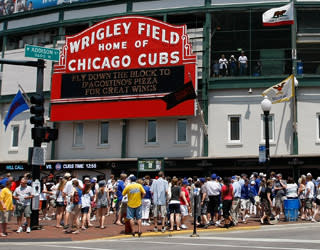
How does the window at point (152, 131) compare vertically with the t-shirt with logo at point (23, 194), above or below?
above

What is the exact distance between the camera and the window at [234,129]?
2848cm

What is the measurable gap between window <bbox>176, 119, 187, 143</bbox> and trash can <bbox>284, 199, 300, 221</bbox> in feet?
37.5

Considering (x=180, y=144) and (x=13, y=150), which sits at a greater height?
(x=180, y=144)

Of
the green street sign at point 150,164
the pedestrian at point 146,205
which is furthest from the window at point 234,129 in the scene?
the pedestrian at point 146,205

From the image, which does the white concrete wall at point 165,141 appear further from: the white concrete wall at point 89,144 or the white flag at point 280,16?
the white flag at point 280,16

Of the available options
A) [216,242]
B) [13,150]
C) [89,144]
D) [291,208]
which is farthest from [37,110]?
[13,150]

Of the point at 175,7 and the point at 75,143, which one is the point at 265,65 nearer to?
the point at 175,7

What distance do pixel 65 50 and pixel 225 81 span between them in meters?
10.4

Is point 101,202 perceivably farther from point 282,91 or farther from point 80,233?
point 282,91

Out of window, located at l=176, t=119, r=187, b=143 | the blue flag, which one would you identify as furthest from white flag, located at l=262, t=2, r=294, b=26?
the blue flag

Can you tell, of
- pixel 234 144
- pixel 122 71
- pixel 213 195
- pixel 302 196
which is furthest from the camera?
pixel 122 71

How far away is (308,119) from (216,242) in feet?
51.6

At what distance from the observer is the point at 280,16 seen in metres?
26.8

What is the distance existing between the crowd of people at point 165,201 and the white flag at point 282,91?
22.4 ft
